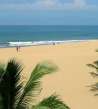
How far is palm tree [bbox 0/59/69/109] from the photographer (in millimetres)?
7344

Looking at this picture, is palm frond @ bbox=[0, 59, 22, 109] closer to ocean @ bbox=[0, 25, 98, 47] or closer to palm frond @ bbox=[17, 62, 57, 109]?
palm frond @ bbox=[17, 62, 57, 109]

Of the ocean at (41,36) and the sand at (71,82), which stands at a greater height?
the ocean at (41,36)

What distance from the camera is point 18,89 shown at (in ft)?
24.6

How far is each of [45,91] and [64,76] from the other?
345 cm

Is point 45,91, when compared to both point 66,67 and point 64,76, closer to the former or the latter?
point 64,76

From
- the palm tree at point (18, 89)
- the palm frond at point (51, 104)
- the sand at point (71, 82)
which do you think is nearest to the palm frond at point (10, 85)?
the palm tree at point (18, 89)

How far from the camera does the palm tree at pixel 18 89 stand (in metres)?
7.34

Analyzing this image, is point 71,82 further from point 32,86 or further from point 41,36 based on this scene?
point 41,36

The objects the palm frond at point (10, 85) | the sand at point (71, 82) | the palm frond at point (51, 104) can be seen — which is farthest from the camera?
the sand at point (71, 82)

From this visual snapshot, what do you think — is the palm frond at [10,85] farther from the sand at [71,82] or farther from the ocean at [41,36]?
the ocean at [41,36]

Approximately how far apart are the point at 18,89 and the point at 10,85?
0.17 meters

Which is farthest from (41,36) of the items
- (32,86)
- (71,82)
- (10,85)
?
(10,85)

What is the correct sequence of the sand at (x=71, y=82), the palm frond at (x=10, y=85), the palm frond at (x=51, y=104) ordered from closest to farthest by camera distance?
1. the palm frond at (x=10, y=85)
2. the palm frond at (x=51, y=104)
3. the sand at (x=71, y=82)

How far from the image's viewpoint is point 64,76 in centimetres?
2084
